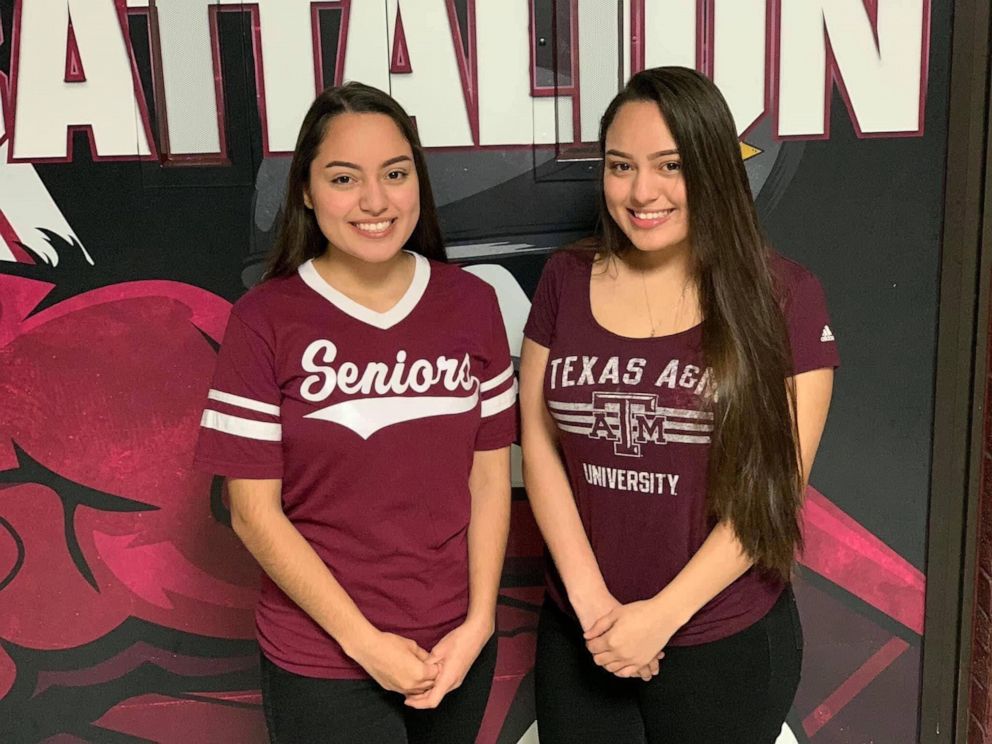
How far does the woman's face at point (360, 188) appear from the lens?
125cm

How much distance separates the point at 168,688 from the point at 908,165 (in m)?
1.82

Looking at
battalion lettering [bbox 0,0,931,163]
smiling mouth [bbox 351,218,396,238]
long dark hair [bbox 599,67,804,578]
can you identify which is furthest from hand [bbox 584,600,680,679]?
battalion lettering [bbox 0,0,931,163]

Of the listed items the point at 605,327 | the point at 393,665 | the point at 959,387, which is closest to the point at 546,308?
the point at 605,327

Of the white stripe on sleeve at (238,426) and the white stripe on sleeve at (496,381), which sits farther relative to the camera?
the white stripe on sleeve at (496,381)

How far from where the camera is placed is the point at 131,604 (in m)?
1.89

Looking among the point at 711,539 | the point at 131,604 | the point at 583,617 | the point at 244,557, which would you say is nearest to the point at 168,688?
the point at 131,604

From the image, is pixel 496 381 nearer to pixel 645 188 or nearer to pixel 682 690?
pixel 645 188

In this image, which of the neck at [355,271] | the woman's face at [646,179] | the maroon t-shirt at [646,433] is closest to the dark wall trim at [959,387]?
the maroon t-shirt at [646,433]

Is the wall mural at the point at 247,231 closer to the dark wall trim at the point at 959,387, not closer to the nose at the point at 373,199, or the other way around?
the dark wall trim at the point at 959,387

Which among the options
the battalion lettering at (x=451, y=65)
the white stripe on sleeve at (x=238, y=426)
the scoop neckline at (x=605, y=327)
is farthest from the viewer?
the battalion lettering at (x=451, y=65)

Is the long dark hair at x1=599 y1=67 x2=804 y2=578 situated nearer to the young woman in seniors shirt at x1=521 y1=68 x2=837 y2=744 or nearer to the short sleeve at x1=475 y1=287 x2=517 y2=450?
the young woman in seniors shirt at x1=521 y1=68 x2=837 y2=744

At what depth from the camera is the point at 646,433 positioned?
1291 millimetres

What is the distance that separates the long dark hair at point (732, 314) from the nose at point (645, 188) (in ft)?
0.14

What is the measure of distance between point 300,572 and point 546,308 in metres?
0.52
